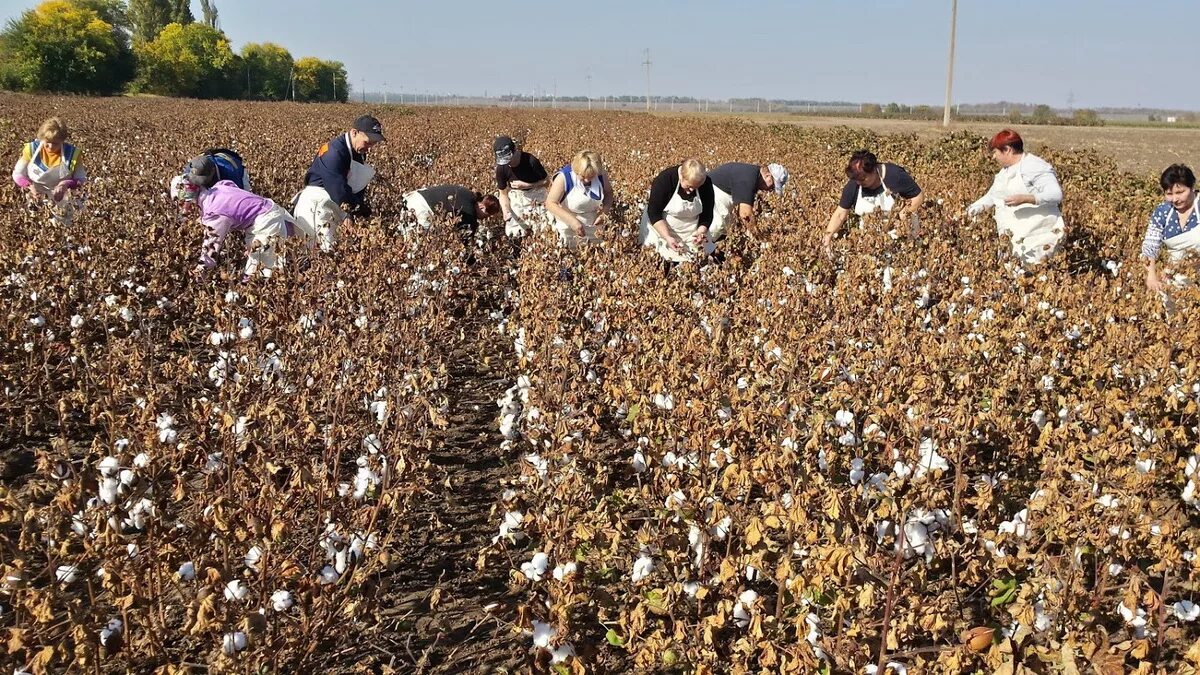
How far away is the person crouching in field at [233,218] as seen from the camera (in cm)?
484

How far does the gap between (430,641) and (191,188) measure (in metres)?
3.73

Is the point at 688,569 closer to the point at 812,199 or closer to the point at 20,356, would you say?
the point at 20,356

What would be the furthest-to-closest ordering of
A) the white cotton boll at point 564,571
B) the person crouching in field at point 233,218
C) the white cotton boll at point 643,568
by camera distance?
the person crouching in field at point 233,218, the white cotton boll at point 643,568, the white cotton boll at point 564,571

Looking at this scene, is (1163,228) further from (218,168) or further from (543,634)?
(218,168)

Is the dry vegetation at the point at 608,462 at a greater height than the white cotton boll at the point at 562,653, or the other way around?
the dry vegetation at the point at 608,462

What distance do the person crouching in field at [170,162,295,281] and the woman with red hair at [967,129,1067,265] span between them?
14.8 feet

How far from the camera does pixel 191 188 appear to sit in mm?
4969

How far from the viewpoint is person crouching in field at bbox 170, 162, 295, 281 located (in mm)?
4840

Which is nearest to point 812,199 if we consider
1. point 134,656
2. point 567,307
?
point 567,307

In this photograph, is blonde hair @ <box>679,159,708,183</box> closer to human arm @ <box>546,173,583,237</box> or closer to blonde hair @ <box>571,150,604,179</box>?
blonde hair @ <box>571,150,604,179</box>

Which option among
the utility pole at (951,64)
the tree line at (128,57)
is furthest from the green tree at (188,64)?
the utility pole at (951,64)

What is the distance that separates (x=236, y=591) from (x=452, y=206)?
410 cm

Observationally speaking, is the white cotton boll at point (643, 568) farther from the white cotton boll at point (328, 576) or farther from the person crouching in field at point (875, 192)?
the person crouching in field at point (875, 192)

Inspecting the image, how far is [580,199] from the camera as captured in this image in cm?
549
